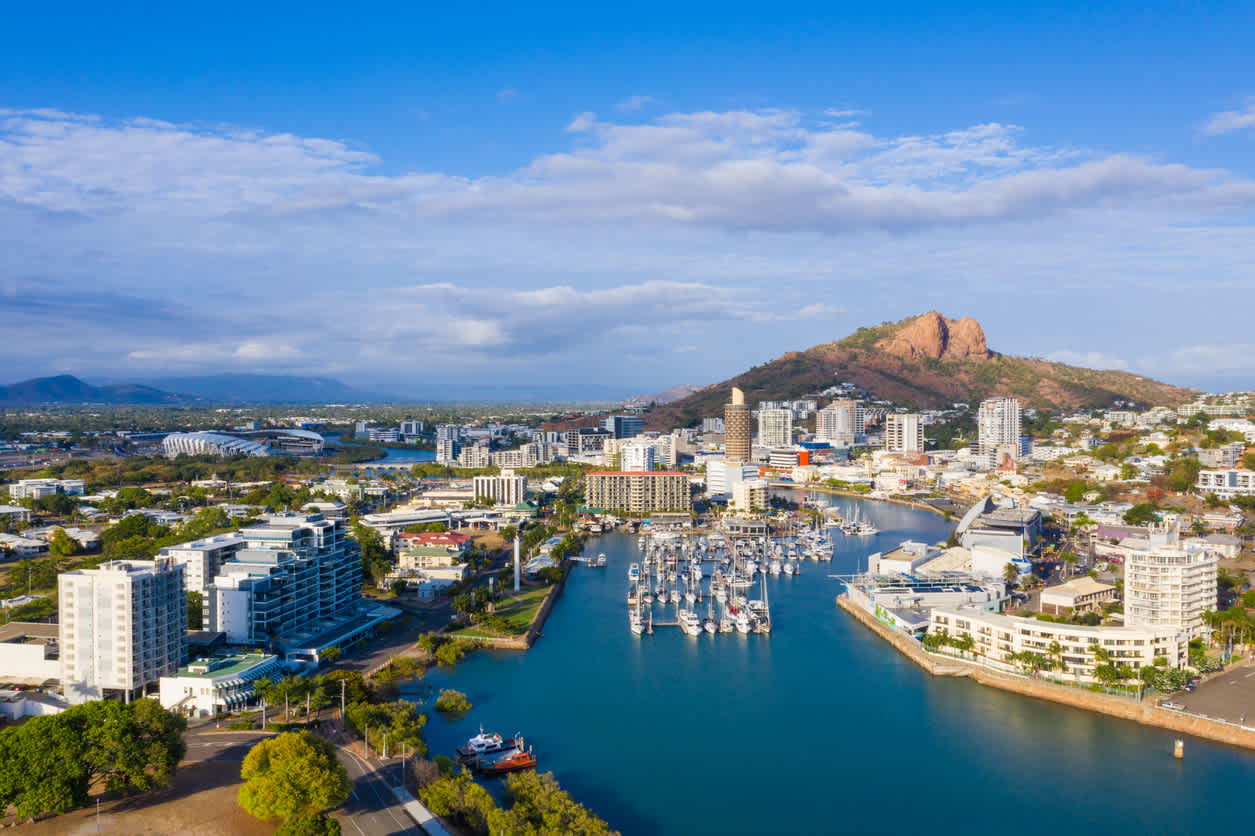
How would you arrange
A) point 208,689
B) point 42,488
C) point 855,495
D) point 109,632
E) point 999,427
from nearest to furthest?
1. point 208,689
2. point 109,632
3. point 42,488
4. point 855,495
5. point 999,427

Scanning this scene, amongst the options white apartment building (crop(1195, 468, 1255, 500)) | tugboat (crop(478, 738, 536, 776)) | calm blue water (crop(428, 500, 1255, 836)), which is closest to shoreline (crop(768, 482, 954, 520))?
white apartment building (crop(1195, 468, 1255, 500))

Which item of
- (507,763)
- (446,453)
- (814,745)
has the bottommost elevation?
(814,745)

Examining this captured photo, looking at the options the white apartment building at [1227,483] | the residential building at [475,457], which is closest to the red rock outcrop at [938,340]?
the residential building at [475,457]

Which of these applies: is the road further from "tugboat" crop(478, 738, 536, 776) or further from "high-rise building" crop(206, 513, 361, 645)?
"high-rise building" crop(206, 513, 361, 645)

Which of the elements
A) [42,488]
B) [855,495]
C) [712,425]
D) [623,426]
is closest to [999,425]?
[855,495]

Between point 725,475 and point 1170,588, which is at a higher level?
point 725,475

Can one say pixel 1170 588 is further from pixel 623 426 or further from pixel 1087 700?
pixel 623 426

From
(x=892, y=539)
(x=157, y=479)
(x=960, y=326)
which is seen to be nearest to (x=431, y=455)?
(x=157, y=479)
